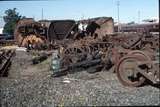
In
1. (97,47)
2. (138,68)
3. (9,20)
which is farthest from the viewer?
(9,20)

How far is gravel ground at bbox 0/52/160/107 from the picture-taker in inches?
300

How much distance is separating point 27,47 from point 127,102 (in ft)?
66.3

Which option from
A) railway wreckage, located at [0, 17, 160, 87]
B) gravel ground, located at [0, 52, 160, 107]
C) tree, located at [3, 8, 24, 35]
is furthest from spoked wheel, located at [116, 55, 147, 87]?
tree, located at [3, 8, 24, 35]

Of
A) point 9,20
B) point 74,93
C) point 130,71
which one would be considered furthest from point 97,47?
point 9,20

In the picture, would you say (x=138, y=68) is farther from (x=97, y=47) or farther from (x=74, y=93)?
(x=97, y=47)

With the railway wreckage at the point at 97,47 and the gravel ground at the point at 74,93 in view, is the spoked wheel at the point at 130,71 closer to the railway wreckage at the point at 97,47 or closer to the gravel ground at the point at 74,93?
the railway wreckage at the point at 97,47

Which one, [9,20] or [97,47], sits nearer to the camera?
[97,47]

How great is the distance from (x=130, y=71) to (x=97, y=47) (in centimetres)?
724

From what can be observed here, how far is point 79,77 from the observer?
11539 mm

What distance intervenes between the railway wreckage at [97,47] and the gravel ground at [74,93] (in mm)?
511

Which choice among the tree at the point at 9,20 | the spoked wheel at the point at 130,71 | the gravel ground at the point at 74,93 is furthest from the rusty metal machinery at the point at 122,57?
the tree at the point at 9,20

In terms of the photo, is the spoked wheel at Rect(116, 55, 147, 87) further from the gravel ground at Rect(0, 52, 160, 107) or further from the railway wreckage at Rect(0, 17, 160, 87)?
the gravel ground at Rect(0, 52, 160, 107)

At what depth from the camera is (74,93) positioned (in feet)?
28.4

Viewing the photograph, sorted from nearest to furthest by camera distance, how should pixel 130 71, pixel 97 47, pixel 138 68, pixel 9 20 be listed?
pixel 138 68, pixel 130 71, pixel 97 47, pixel 9 20
